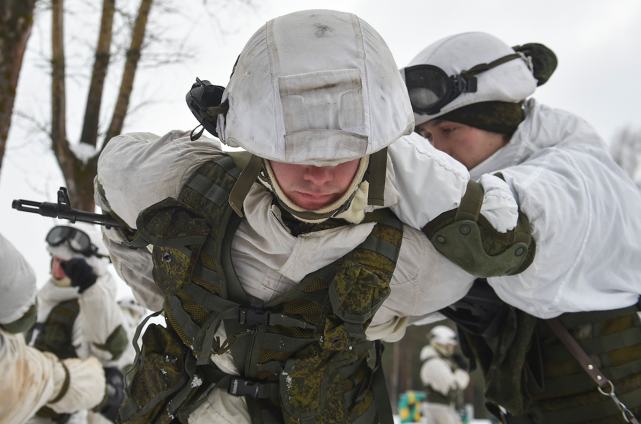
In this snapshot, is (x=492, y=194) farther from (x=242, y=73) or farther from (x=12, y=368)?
(x=12, y=368)

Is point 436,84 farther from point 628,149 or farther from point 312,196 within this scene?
point 628,149

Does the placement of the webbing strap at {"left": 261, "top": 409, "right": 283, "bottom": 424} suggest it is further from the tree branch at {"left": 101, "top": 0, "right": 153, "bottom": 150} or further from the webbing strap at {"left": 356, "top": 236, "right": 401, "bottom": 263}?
the tree branch at {"left": 101, "top": 0, "right": 153, "bottom": 150}

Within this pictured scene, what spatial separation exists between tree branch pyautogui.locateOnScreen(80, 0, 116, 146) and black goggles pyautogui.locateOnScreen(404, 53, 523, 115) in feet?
12.8

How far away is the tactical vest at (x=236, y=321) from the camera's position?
1.49 m

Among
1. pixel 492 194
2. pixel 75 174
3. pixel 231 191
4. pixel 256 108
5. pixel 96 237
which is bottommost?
pixel 96 237

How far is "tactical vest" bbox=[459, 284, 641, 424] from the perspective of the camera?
2066 mm

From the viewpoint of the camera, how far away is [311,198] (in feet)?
4.36

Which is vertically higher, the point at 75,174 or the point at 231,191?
the point at 231,191

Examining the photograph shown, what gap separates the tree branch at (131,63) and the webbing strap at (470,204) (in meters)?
4.49

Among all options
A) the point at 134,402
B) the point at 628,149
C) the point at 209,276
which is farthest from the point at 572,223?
the point at 628,149

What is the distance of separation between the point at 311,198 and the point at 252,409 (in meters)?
0.78

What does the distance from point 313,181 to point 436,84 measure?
1225mm

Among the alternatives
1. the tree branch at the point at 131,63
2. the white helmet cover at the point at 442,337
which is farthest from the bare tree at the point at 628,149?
the tree branch at the point at 131,63

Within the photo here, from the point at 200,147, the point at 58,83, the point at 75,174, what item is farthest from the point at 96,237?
the point at 200,147
